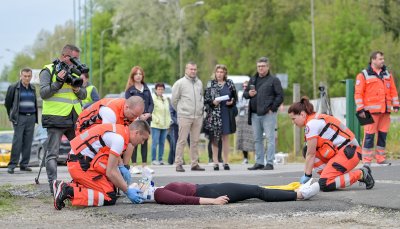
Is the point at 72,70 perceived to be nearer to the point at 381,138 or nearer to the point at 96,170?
the point at 96,170

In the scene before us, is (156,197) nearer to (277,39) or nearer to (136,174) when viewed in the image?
(136,174)

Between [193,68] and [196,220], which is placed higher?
[193,68]

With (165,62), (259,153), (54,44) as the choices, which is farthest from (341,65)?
(54,44)

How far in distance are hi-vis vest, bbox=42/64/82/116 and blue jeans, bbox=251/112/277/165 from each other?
17.7 feet

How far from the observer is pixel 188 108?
1672cm

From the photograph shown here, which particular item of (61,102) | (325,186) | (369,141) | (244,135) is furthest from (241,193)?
(244,135)

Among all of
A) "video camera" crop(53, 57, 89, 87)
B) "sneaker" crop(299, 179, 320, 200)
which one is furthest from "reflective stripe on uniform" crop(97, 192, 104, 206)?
"video camera" crop(53, 57, 89, 87)

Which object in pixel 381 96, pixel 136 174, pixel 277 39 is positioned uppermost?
pixel 277 39

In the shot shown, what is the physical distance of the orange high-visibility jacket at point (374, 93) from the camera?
15984mm

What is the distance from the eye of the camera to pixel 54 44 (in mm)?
133375

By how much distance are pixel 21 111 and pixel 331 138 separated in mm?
8125

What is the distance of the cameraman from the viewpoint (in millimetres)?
12008

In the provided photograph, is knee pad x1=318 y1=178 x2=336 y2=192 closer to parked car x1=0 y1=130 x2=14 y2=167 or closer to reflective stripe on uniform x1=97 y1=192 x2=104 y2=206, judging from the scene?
reflective stripe on uniform x1=97 y1=192 x2=104 y2=206

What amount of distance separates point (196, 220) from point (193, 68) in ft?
26.4
